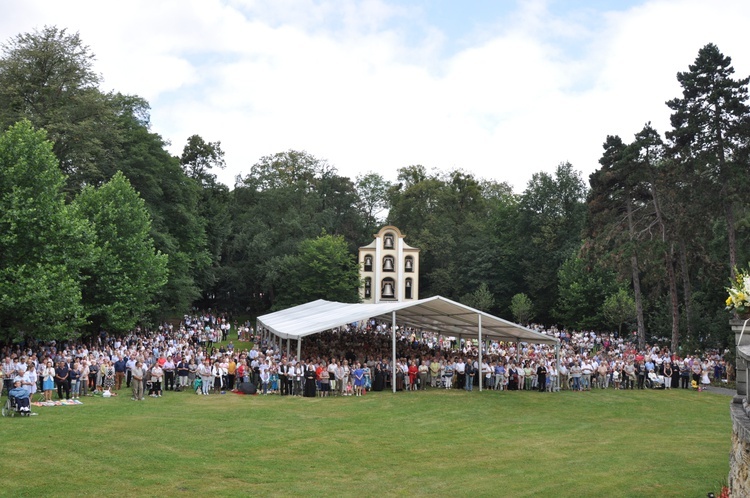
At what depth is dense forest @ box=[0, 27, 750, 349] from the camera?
27953mm

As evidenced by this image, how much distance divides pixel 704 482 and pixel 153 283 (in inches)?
1252

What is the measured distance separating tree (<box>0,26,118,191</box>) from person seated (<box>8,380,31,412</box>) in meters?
23.5

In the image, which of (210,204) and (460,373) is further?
(210,204)

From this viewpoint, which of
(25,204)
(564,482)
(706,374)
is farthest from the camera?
(706,374)

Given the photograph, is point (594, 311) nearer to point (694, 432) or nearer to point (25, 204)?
point (694, 432)

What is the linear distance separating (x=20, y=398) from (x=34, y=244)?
38.4 ft

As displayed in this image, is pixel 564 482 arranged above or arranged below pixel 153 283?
below

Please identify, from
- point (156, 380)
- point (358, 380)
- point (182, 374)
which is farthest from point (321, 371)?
point (156, 380)

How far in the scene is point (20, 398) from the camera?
1675 centimetres

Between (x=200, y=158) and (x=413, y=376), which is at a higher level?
(x=200, y=158)

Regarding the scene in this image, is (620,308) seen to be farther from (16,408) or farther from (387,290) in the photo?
(16,408)

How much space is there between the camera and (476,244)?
70.9 m

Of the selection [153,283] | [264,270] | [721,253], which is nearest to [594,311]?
[721,253]

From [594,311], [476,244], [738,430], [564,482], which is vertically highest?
[476,244]
